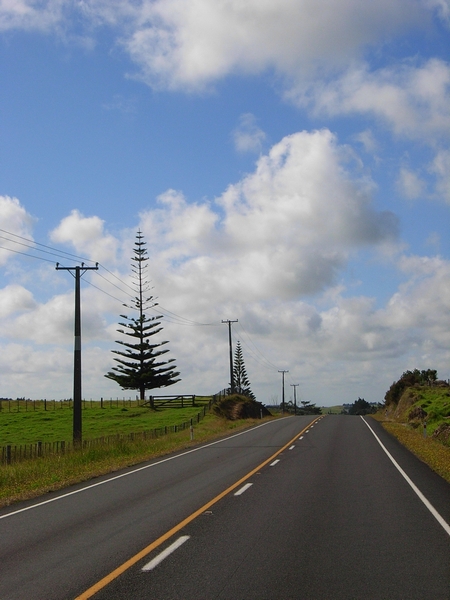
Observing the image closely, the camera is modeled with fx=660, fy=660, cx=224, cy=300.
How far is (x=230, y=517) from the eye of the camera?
458 inches

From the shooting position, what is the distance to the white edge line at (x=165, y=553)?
8.08 metres

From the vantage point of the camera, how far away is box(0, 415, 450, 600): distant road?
23.6 ft

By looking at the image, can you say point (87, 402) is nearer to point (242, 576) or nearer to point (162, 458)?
point (162, 458)

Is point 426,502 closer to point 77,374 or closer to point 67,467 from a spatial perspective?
point 67,467

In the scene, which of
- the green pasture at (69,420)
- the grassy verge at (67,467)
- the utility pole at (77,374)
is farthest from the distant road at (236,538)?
the green pasture at (69,420)

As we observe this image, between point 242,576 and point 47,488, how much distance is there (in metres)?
10.7

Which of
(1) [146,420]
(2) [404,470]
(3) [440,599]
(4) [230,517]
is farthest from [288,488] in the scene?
(1) [146,420]

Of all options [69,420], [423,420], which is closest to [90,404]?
[69,420]

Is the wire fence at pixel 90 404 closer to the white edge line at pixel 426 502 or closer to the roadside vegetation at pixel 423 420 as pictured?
the roadside vegetation at pixel 423 420

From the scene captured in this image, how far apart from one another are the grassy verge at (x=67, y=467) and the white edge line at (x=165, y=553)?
255 inches

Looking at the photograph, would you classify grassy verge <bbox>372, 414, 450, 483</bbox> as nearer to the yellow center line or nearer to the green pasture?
the yellow center line

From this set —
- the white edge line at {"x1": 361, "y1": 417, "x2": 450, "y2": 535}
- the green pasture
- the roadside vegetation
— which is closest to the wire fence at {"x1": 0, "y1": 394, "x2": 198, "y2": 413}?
the green pasture

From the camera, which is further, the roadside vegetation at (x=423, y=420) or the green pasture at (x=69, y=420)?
the green pasture at (x=69, y=420)

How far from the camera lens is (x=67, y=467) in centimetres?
2192
